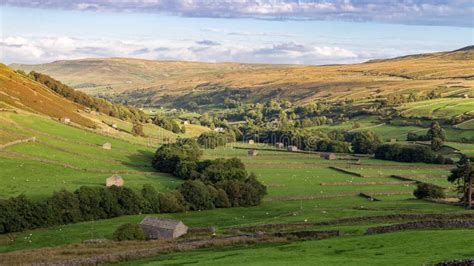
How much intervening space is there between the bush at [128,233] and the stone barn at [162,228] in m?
1.83

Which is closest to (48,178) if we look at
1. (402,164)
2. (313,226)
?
(313,226)

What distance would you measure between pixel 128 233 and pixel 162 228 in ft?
15.9

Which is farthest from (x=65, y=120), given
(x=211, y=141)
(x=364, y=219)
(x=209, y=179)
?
(x=364, y=219)

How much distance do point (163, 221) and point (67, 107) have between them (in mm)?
120631

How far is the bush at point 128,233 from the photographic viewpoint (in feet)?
214

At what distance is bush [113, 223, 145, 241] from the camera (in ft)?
214

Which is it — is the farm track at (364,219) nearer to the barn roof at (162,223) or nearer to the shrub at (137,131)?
the barn roof at (162,223)

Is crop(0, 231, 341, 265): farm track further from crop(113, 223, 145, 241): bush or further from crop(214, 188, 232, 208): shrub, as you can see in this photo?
crop(214, 188, 232, 208): shrub

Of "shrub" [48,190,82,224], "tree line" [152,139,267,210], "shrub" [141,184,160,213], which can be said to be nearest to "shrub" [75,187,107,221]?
"shrub" [48,190,82,224]

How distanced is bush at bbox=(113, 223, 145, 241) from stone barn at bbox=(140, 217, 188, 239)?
1.83m

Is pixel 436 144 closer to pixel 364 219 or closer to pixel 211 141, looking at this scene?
pixel 211 141

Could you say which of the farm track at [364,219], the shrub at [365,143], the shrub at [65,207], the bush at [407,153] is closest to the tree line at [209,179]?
the shrub at [65,207]

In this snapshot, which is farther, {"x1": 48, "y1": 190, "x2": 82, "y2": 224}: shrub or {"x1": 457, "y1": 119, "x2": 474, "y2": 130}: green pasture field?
{"x1": 457, "y1": 119, "x2": 474, "y2": 130}: green pasture field

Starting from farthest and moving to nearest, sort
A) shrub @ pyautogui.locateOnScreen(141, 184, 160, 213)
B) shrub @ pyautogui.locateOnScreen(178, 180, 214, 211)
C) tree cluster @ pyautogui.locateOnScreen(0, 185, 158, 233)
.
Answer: shrub @ pyautogui.locateOnScreen(178, 180, 214, 211) < shrub @ pyautogui.locateOnScreen(141, 184, 160, 213) < tree cluster @ pyautogui.locateOnScreen(0, 185, 158, 233)
